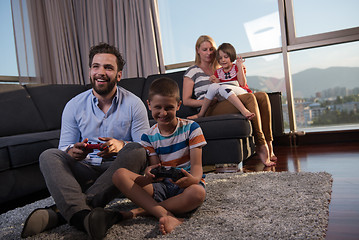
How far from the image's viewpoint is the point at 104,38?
13.6 feet

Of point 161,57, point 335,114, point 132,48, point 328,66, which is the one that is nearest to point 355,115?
point 335,114

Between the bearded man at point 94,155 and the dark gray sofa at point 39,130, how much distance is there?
448 mm

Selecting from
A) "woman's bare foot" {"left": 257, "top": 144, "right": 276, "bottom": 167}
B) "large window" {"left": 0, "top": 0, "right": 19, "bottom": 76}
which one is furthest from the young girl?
"large window" {"left": 0, "top": 0, "right": 19, "bottom": 76}

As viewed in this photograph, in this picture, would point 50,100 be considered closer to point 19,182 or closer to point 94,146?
point 19,182

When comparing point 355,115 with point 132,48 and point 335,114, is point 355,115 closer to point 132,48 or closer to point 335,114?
point 335,114

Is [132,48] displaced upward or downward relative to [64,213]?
upward

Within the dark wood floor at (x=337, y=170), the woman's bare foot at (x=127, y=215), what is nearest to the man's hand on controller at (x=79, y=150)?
the woman's bare foot at (x=127, y=215)

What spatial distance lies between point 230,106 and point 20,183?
1491mm

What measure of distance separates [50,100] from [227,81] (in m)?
1.52

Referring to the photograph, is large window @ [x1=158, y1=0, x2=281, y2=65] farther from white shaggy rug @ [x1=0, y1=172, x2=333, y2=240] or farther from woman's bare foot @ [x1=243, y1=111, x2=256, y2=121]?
white shaggy rug @ [x1=0, y1=172, x2=333, y2=240]

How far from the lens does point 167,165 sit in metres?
1.35

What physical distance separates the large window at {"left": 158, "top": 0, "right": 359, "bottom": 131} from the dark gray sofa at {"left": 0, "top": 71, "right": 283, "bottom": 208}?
56 cm

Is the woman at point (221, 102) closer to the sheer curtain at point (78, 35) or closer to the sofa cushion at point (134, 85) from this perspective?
the sofa cushion at point (134, 85)

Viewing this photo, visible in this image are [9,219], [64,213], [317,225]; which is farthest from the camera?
[9,219]
